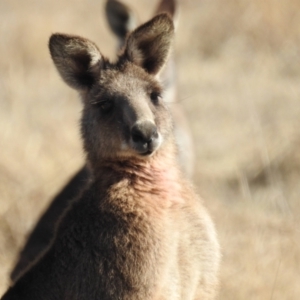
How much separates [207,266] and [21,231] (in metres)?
3.12

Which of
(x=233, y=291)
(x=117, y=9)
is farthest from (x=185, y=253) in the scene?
(x=117, y=9)

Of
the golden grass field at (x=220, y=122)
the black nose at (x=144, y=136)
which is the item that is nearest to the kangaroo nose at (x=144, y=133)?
the black nose at (x=144, y=136)

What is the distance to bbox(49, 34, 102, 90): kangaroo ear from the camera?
4422mm

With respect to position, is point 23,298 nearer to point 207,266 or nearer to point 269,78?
point 207,266

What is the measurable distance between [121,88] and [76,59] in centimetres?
37

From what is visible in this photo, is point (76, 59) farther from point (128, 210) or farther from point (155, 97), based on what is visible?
point (128, 210)

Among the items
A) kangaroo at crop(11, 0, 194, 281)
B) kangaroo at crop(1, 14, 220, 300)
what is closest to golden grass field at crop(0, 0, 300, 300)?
kangaroo at crop(11, 0, 194, 281)

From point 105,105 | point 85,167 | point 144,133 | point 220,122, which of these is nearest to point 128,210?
point 144,133

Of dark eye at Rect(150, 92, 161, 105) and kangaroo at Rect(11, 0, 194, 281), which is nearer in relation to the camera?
dark eye at Rect(150, 92, 161, 105)

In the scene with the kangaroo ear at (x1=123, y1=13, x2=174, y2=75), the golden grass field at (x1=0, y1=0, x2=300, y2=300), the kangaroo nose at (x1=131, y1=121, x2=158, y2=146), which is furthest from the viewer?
the golden grass field at (x1=0, y1=0, x2=300, y2=300)

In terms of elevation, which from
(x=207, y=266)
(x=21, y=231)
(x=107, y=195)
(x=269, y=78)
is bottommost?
(x=269, y=78)

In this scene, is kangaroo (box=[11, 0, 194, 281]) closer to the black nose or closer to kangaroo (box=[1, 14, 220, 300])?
kangaroo (box=[1, 14, 220, 300])

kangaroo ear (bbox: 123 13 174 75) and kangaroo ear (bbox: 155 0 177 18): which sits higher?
kangaroo ear (bbox: 123 13 174 75)

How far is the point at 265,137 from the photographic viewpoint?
931 centimetres
